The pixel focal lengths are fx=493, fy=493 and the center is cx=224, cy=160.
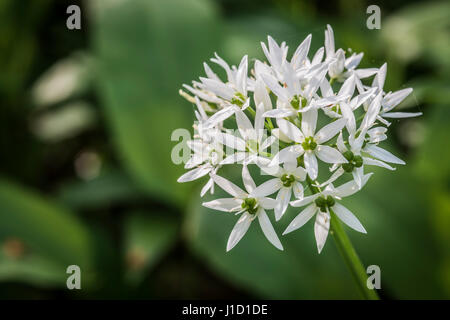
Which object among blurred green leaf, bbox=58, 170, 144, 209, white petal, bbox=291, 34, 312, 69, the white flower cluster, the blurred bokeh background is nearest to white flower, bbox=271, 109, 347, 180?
the white flower cluster

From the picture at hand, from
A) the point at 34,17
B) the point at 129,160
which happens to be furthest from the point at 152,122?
the point at 34,17

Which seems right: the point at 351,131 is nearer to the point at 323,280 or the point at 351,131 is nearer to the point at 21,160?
the point at 323,280

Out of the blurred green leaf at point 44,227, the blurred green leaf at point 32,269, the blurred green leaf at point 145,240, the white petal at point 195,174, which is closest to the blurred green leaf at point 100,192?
the blurred green leaf at point 145,240

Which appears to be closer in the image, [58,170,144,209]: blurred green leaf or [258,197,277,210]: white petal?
[258,197,277,210]: white petal

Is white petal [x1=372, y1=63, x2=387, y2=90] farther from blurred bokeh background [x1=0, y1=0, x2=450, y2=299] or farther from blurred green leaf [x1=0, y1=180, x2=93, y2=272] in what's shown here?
blurred green leaf [x1=0, y1=180, x2=93, y2=272]

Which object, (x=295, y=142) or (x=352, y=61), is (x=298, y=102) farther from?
(x=352, y=61)

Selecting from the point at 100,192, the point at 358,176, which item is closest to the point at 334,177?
the point at 358,176

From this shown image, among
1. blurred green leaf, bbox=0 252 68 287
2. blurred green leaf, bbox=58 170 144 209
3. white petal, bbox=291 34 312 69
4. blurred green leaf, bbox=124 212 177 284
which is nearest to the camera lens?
white petal, bbox=291 34 312 69
